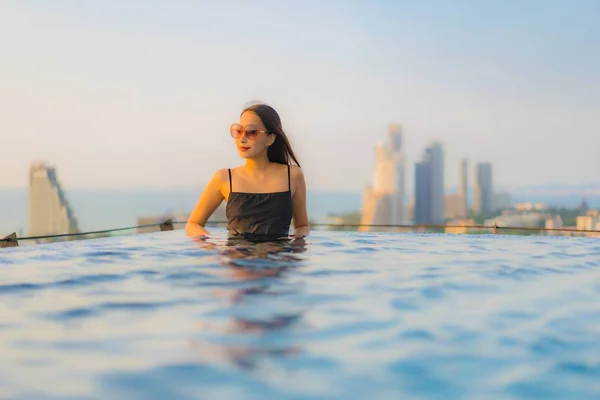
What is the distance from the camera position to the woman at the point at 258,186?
20.9 feet

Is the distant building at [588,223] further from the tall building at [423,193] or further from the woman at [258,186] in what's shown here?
the tall building at [423,193]

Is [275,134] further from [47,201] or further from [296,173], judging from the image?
[47,201]

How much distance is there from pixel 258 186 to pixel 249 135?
1.52 ft

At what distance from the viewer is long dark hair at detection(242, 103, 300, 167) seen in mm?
6422

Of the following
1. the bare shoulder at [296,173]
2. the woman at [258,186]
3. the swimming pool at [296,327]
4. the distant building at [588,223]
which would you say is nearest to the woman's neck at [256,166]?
the woman at [258,186]

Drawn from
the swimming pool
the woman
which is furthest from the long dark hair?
the swimming pool

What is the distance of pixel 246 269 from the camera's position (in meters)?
4.17

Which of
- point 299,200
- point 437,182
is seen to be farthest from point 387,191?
point 299,200

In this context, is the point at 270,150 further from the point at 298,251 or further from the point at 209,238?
the point at 298,251

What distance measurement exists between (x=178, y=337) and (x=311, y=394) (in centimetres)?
75

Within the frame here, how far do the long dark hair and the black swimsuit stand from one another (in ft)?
1.30

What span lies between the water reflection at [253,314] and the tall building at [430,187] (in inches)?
3066

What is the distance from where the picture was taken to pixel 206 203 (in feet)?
21.4

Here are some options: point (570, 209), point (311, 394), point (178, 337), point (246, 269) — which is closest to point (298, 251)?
point (246, 269)
